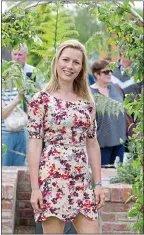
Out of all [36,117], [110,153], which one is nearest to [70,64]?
[36,117]

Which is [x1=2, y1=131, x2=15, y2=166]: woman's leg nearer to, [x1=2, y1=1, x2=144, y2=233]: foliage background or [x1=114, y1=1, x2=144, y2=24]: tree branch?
[x1=2, y1=1, x2=144, y2=233]: foliage background

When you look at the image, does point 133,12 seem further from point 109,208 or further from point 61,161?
point 109,208

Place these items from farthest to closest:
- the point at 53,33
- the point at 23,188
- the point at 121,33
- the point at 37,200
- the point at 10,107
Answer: the point at 53,33, the point at 23,188, the point at 10,107, the point at 121,33, the point at 37,200

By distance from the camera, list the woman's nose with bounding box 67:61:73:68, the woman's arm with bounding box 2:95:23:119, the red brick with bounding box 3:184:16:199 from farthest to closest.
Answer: the woman's arm with bounding box 2:95:23:119 < the red brick with bounding box 3:184:16:199 < the woman's nose with bounding box 67:61:73:68

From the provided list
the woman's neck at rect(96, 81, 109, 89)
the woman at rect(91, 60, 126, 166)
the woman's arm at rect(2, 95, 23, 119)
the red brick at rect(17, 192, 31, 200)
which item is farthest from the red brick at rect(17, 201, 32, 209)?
the woman's neck at rect(96, 81, 109, 89)

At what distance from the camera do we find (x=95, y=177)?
4.13 m

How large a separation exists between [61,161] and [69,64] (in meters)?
0.60

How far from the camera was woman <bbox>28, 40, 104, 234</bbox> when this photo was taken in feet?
12.8

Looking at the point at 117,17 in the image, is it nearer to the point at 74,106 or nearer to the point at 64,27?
the point at 74,106

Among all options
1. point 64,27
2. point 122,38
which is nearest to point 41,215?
point 122,38

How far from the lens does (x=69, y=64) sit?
4027 mm

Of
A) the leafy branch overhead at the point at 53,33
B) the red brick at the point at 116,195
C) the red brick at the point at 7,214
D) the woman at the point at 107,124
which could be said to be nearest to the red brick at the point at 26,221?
the red brick at the point at 7,214

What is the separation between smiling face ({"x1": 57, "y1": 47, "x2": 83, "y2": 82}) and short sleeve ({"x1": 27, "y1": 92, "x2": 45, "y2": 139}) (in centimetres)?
20

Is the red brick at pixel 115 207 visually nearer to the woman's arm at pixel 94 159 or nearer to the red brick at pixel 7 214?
the red brick at pixel 7 214
